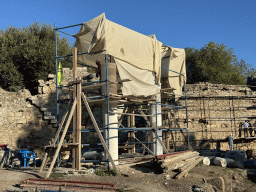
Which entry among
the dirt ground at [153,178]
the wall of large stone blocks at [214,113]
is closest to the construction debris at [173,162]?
the dirt ground at [153,178]

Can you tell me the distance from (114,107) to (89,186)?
3.88 m

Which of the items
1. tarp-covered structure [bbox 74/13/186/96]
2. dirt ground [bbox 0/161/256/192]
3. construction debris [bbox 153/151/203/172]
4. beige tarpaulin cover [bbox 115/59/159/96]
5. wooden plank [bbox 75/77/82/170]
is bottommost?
dirt ground [bbox 0/161/256/192]

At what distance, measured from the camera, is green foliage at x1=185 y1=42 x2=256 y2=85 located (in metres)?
30.7

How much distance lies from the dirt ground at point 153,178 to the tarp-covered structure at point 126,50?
3100 millimetres

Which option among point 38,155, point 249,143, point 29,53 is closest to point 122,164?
point 38,155

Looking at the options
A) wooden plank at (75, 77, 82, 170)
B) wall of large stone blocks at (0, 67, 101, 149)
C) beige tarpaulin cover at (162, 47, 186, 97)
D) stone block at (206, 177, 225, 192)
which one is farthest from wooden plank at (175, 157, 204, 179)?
wall of large stone blocks at (0, 67, 101, 149)

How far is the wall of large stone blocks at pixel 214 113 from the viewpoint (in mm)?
20000

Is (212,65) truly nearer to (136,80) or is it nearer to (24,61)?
(24,61)

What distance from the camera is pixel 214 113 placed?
66.5 feet

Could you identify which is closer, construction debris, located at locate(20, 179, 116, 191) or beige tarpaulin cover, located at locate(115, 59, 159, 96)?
construction debris, located at locate(20, 179, 116, 191)

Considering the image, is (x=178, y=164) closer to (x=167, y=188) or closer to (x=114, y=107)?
(x=167, y=188)

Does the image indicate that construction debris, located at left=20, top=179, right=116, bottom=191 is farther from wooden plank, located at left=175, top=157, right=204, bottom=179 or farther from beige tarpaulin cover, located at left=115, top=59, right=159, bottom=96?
beige tarpaulin cover, located at left=115, top=59, right=159, bottom=96

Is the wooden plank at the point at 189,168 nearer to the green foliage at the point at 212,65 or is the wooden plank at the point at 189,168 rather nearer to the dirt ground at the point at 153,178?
the dirt ground at the point at 153,178

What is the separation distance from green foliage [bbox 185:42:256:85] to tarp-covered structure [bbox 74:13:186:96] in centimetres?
1818
